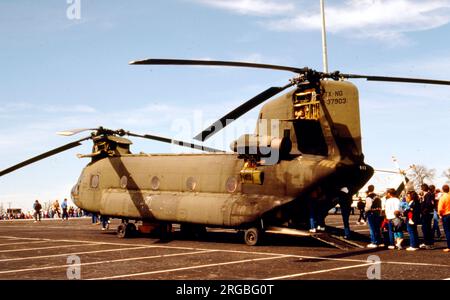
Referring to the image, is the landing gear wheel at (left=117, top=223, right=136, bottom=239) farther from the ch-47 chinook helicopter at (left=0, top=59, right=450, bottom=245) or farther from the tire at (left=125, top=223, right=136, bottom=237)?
the ch-47 chinook helicopter at (left=0, top=59, right=450, bottom=245)

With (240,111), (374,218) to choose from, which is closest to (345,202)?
(374,218)

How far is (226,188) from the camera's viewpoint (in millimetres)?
18391

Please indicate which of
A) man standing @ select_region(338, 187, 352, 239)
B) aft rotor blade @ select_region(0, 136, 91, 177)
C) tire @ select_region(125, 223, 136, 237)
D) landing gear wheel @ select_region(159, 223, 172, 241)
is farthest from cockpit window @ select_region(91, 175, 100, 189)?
man standing @ select_region(338, 187, 352, 239)

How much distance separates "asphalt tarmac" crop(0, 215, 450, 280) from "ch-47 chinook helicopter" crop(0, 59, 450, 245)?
1374 millimetres

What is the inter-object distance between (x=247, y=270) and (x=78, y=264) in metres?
4.77

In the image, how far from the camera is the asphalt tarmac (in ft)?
34.9

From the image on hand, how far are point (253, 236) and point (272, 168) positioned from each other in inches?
103

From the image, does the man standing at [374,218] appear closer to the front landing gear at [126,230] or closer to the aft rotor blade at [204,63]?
the aft rotor blade at [204,63]

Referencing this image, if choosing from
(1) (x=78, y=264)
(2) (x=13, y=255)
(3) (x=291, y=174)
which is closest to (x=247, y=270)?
(1) (x=78, y=264)

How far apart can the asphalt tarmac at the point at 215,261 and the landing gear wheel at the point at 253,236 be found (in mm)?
298

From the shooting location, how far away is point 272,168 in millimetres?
17219

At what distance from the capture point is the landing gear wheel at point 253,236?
55.9 ft
